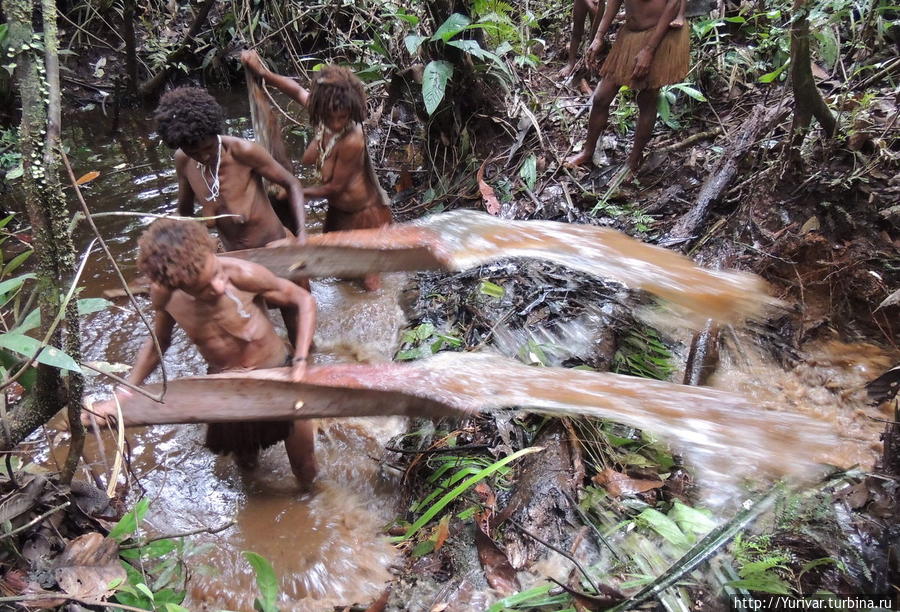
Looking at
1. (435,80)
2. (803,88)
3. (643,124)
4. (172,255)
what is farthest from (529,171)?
(172,255)

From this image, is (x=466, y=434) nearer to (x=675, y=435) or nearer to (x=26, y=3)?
(x=675, y=435)

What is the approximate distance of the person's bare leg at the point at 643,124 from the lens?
4242mm

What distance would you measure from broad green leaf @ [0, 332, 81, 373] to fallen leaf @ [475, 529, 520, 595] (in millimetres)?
1574

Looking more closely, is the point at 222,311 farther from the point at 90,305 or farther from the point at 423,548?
the point at 423,548

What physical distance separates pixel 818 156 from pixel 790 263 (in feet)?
2.47

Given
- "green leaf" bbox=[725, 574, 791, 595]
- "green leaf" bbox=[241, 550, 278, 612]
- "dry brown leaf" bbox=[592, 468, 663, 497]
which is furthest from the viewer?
"dry brown leaf" bbox=[592, 468, 663, 497]

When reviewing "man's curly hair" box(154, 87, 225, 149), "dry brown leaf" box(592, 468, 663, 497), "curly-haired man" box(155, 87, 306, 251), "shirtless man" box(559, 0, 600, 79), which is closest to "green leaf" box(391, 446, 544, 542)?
"dry brown leaf" box(592, 468, 663, 497)

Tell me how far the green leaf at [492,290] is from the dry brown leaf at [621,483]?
1.54 metres

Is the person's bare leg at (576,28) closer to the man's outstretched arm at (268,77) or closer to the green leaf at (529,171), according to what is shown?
the green leaf at (529,171)

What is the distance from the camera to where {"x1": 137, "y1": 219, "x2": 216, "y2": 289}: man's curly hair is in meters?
2.15

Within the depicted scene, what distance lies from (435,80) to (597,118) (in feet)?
4.79

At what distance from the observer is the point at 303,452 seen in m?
2.74

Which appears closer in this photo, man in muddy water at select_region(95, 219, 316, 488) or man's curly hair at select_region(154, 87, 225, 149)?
man in muddy water at select_region(95, 219, 316, 488)

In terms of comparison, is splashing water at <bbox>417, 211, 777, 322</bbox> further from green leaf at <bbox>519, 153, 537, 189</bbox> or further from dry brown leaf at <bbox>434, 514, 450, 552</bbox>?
green leaf at <bbox>519, 153, 537, 189</bbox>
